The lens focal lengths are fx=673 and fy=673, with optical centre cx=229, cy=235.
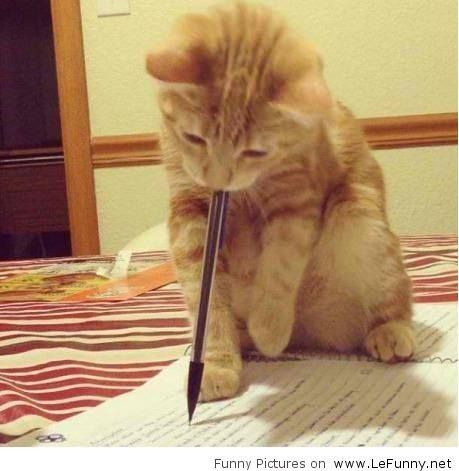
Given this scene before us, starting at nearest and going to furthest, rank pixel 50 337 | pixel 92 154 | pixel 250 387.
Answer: pixel 250 387 → pixel 50 337 → pixel 92 154

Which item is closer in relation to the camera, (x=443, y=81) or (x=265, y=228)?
(x=265, y=228)

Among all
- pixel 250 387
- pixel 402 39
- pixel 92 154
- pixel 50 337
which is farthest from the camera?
pixel 92 154

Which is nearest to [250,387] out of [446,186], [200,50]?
[200,50]

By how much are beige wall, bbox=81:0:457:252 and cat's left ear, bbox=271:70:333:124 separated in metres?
1.26

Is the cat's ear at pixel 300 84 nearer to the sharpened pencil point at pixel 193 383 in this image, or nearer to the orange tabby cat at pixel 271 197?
the orange tabby cat at pixel 271 197

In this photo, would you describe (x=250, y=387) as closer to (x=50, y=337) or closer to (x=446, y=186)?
(x=50, y=337)

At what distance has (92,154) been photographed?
189 centimetres

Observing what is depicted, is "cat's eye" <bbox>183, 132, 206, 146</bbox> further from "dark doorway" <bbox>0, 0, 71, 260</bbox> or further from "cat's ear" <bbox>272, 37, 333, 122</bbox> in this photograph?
"dark doorway" <bbox>0, 0, 71, 260</bbox>

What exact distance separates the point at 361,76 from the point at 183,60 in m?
1.34

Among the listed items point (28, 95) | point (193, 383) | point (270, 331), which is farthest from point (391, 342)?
point (28, 95)

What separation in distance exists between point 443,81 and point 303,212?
1.30m

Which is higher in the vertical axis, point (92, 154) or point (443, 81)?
point (443, 81)

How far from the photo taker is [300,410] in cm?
55

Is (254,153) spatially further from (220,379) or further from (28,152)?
(28,152)
